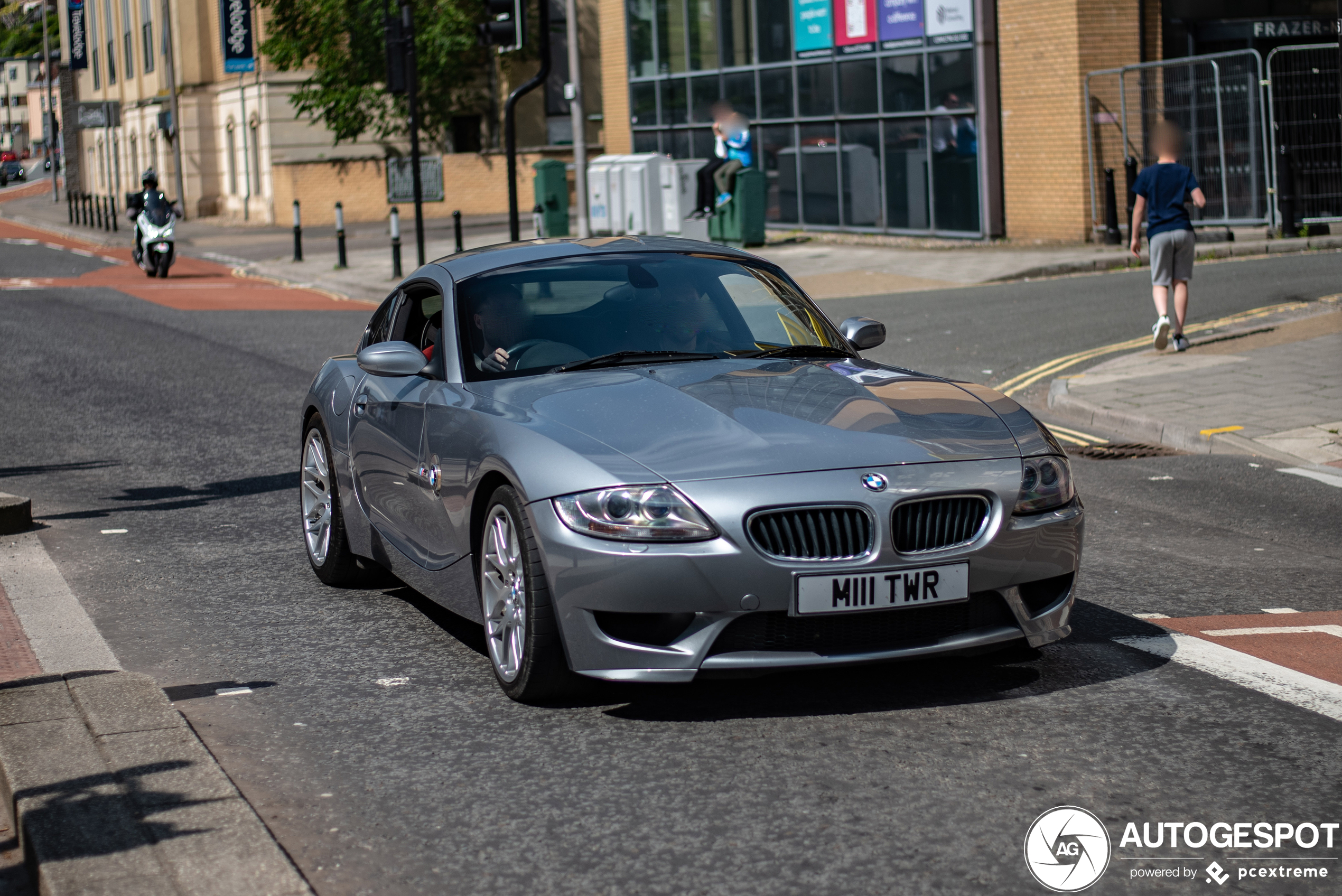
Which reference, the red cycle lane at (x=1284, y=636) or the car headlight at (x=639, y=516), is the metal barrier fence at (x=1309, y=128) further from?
the car headlight at (x=639, y=516)

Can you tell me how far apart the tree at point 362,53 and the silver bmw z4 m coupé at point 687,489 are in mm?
39053

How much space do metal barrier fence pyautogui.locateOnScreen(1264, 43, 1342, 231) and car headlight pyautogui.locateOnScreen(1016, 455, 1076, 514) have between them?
61.7 ft

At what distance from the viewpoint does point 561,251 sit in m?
6.23

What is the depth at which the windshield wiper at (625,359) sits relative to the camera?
5629mm

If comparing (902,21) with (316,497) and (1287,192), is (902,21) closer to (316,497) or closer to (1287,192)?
(1287,192)

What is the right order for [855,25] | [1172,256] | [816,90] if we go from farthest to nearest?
[816,90] < [855,25] < [1172,256]

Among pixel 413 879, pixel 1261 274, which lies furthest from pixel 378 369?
pixel 1261 274

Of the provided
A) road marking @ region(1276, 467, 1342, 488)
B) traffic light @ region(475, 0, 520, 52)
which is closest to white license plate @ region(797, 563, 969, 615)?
road marking @ region(1276, 467, 1342, 488)

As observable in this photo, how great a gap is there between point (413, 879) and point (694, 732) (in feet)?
3.94

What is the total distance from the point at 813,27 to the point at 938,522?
2534 centimetres

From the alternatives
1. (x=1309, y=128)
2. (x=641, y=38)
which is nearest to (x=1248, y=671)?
(x=1309, y=128)

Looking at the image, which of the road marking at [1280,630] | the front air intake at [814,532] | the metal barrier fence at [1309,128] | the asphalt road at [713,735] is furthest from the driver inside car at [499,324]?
the metal barrier fence at [1309,128]

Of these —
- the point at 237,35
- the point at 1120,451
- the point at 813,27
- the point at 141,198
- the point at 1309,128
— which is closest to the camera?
the point at 1120,451

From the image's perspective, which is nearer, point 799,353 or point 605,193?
point 799,353
